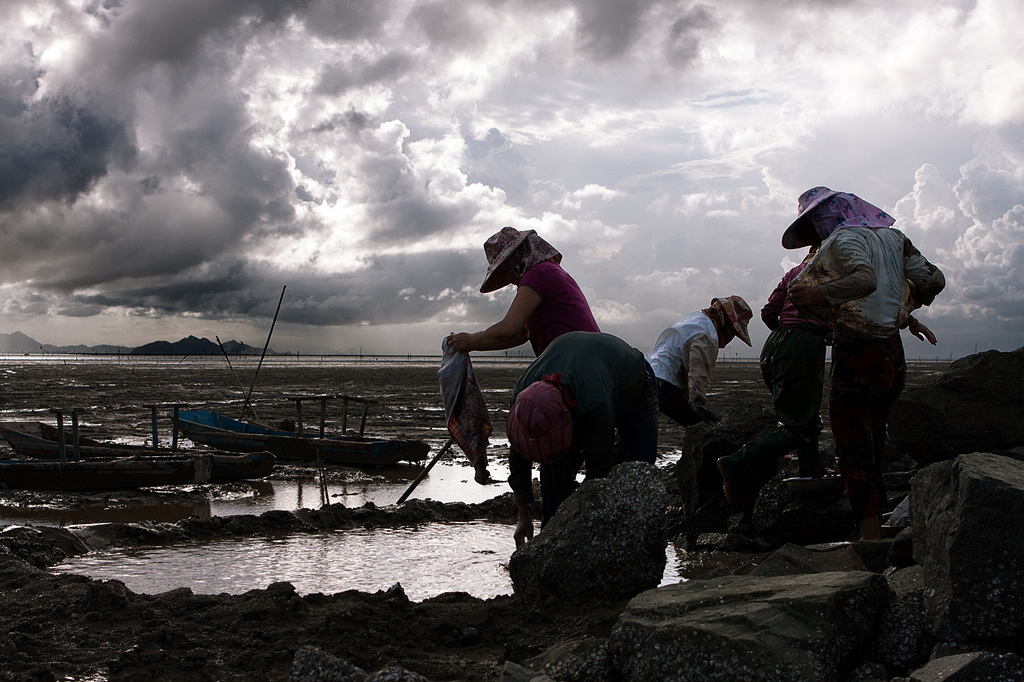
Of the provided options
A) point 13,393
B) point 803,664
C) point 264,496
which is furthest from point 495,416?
point 13,393

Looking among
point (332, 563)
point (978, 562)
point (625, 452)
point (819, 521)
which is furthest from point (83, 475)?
point (978, 562)

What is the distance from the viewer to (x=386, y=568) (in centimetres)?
479

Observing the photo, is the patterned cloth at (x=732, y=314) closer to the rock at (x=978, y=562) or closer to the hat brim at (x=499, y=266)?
the hat brim at (x=499, y=266)

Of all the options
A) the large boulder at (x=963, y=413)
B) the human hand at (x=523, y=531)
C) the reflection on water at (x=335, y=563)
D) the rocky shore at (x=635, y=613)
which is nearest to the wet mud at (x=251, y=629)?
the rocky shore at (x=635, y=613)

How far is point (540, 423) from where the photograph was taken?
2979 millimetres

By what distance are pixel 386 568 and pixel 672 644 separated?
2885mm

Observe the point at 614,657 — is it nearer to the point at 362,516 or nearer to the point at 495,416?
the point at 362,516

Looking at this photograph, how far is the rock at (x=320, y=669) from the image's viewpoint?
7.55 ft

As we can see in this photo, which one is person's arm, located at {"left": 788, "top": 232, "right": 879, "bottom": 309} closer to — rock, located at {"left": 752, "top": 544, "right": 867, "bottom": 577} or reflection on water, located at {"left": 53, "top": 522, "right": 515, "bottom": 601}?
rock, located at {"left": 752, "top": 544, "right": 867, "bottom": 577}

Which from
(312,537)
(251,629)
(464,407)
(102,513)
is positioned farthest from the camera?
(102,513)

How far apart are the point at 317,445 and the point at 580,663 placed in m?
10.1

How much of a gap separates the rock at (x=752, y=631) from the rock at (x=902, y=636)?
0.05m

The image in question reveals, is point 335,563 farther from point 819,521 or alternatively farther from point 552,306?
point 819,521

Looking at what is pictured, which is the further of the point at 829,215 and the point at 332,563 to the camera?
the point at 332,563
